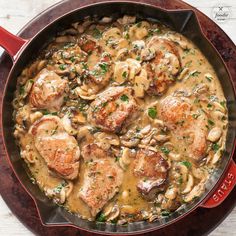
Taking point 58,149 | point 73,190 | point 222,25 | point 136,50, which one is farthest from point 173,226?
point 222,25

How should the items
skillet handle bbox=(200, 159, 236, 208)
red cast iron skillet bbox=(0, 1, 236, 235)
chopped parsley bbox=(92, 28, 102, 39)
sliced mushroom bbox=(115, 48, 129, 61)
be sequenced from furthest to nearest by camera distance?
chopped parsley bbox=(92, 28, 102, 39)
sliced mushroom bbox=(115, 48, 129, 61)
red cast iron skillet bbox=(0, 1, 236, 235)
skillet handle bbox=(200, 159, 236, 208)

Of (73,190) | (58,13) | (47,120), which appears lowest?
(73,190)

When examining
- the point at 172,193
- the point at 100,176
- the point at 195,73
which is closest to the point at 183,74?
the point at 195,73

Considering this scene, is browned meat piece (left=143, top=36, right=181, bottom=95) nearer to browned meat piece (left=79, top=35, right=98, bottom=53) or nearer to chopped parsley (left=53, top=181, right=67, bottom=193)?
browned meat piece (left=79, top=35, right=98, bottom=53)

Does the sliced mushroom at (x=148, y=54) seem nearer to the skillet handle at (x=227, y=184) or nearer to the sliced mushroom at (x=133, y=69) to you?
the sliced mushroom at (x=133, y=69)

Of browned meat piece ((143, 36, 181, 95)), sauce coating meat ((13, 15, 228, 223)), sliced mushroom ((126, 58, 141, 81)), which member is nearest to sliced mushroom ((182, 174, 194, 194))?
sauce coating meat ((13, 15, 228, 223))

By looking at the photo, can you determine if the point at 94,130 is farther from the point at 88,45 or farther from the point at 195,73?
the point at 195,73

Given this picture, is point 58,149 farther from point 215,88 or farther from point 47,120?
point 215,88
